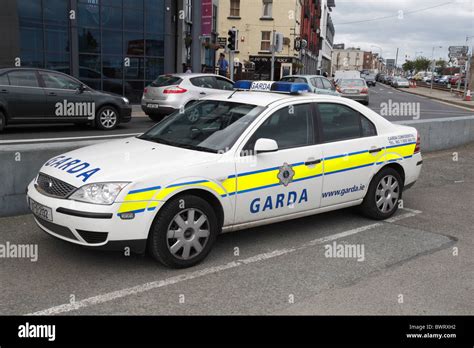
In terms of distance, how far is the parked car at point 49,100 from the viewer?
11914 millimetres

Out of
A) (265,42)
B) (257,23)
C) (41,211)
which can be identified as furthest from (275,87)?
(257,23)

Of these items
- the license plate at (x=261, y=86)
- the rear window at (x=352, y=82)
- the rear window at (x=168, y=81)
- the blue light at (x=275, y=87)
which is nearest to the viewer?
the blue light at (x=275, y=87)

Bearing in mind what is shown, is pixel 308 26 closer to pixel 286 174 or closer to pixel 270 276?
pixel 286 174

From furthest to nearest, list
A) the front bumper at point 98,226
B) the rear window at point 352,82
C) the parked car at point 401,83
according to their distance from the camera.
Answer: the parked car at point 401,83 → the rear window at point 352,82 → the front bumper at point 98,226

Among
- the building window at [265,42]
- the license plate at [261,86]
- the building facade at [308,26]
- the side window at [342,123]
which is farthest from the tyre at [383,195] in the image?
the building facade at [308,26]

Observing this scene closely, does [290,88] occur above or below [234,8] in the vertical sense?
below

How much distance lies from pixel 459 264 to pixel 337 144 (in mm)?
1781

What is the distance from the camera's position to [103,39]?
69.7ft

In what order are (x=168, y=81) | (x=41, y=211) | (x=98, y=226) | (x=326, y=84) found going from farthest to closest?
(x=326, y=84) < (x=168, y=81) < (x=41, y=211) < (x=98, y=226)

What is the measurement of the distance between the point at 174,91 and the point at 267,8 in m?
36.1

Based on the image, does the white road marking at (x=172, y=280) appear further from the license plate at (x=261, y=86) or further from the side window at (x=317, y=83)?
the side window at (x=317, y=83)

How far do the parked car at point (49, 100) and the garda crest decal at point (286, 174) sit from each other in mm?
8949

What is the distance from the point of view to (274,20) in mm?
48094
